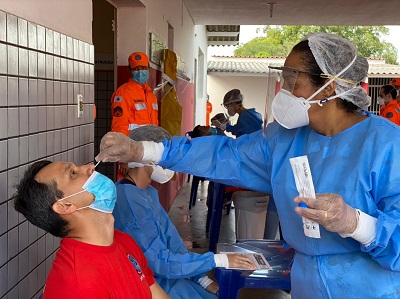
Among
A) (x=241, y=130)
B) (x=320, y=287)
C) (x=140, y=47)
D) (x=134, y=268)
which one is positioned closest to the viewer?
(x=320, y=287)

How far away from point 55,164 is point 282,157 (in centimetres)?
81

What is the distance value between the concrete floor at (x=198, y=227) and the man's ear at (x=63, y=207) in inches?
87.8

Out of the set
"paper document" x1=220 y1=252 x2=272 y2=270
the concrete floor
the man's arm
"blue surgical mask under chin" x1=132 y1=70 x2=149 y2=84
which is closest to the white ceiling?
the concrete floor

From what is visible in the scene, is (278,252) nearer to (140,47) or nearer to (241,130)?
(140,47)

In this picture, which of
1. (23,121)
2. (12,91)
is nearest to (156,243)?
(23,121)

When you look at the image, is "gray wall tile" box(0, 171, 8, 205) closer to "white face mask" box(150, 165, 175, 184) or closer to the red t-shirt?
the red t-shirt

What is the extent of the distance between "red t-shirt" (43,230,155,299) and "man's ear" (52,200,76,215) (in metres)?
0.11

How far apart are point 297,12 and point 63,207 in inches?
315

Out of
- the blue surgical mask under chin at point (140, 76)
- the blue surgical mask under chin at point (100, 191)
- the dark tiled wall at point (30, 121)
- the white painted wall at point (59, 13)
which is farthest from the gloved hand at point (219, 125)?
the blue surgical mask under chin at point (100, 191)

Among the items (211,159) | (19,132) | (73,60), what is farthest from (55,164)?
(73,60)

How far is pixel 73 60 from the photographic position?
2.70 meters

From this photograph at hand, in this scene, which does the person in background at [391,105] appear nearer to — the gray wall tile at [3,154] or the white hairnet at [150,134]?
the white hairnet at [150,134]

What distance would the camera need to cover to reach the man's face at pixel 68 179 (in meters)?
1.65

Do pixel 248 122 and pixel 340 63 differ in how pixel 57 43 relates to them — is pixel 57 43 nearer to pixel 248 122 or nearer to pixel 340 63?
pixel 340 63
